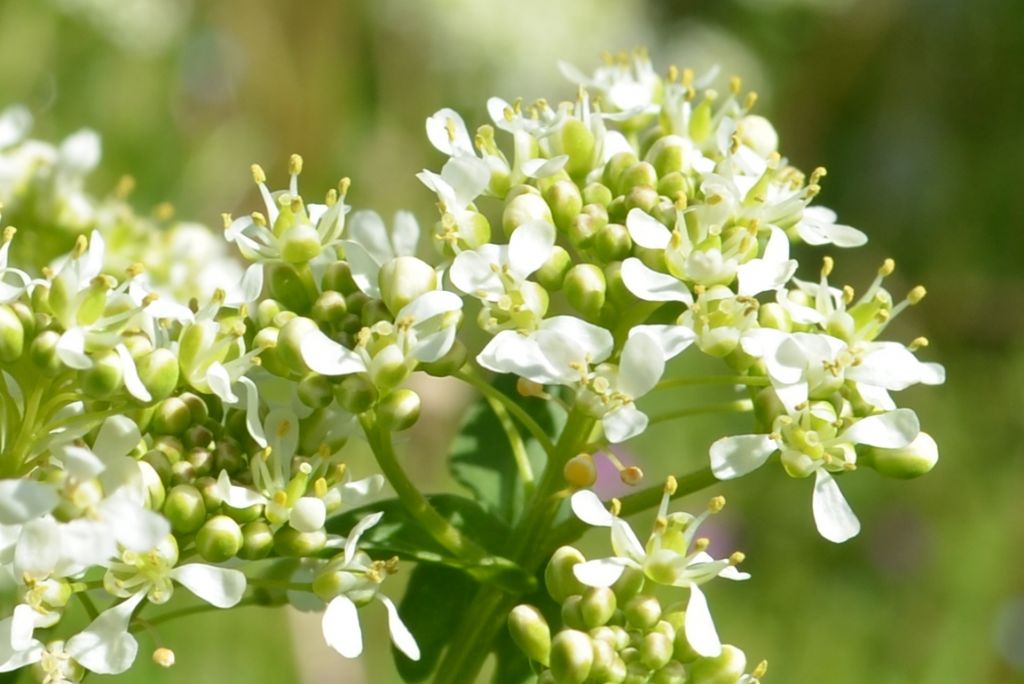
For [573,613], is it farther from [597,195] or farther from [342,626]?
[597,195]

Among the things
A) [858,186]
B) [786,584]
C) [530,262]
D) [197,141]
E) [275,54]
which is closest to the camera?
[530,262]

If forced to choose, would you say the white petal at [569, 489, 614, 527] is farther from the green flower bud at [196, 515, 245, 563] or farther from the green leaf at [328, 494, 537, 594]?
the green flower bud at [196, 515, 245, 563]

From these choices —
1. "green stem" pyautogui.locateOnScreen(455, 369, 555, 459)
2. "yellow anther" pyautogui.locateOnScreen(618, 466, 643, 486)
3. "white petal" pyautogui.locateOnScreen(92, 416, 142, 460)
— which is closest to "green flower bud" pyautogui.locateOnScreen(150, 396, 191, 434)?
"white petal" pyautogui.locateOnScreen(92, 416, 142, 460)

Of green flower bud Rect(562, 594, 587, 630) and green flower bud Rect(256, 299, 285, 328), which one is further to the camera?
green flower bud Rect(256, 299, 285, 328)

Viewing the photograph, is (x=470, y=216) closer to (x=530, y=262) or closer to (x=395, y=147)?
(x=530, y=262)

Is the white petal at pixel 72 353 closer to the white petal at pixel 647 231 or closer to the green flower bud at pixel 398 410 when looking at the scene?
the green flower bud at pixel 398 410

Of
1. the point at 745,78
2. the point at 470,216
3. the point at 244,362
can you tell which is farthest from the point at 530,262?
the point at 745,78
